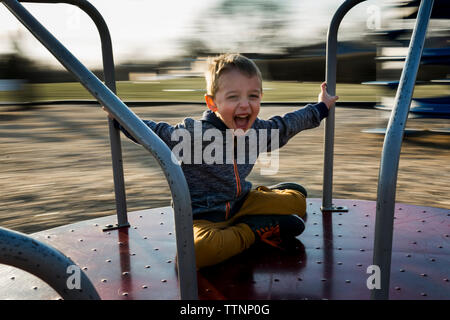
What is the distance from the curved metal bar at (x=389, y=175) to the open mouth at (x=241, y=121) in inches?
21.8

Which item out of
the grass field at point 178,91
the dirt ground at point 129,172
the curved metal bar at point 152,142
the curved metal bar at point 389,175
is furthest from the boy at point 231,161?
the grass field at point 178,91

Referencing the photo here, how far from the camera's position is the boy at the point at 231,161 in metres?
1.24

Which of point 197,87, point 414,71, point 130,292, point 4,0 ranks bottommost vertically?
point 130,292

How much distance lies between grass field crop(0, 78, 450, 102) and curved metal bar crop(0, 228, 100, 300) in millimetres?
10076

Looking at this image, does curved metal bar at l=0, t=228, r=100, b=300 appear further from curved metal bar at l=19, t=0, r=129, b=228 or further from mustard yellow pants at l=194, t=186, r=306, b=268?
curved metal bar at l=19, t=0, r=129, b=228

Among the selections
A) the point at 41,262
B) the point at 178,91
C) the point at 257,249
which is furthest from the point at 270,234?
the point at 178,91

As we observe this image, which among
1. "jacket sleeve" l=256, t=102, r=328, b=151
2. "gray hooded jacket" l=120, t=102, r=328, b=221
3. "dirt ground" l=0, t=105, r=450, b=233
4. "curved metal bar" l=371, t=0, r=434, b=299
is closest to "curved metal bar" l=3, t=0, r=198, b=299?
"curved metal bar" l=371, t=0, r=434, b=299

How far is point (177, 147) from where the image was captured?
1.26 meters

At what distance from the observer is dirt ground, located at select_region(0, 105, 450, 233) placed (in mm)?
2458

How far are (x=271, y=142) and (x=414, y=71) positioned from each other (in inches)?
27.4

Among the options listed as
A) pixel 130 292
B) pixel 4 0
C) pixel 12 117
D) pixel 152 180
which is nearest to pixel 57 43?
pixel 4 0

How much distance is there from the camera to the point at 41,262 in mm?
554

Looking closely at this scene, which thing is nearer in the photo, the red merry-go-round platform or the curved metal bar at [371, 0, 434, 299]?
the curved metal bar at [371, 0, 434, 299]

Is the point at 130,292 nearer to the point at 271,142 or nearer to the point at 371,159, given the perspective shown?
the point at 271,142
